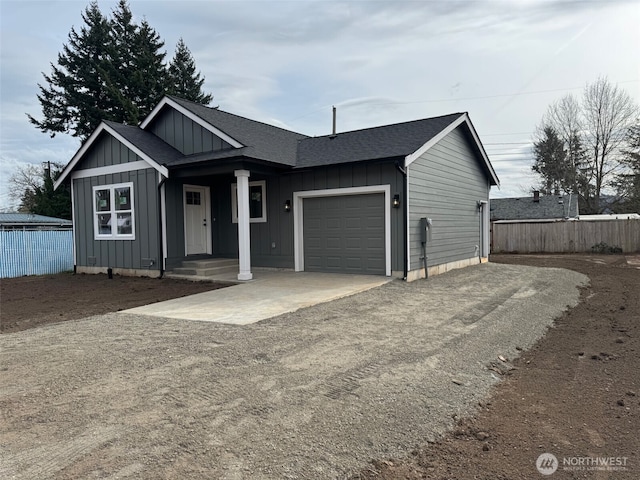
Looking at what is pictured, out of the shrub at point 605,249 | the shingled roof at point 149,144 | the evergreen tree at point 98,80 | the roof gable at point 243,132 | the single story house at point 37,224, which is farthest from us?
the evergreen tree at point 98,80

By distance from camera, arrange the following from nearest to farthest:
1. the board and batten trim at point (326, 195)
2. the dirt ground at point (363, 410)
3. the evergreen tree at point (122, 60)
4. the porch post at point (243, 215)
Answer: the dirt ground at point (363, 410) → the porch post at point (243, 215) → the board and batten trim at point (326, 195) → the evergreen tree at point (122, 60)

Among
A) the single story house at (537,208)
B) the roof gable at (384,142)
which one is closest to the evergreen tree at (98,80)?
the roof gable at (384,142)

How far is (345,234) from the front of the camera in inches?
418

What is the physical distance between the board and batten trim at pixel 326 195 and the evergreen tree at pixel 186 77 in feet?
70.1

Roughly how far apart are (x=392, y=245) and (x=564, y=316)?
4.00 m

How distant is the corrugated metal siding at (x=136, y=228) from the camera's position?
1109 centimetres

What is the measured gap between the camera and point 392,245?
9.94 metres

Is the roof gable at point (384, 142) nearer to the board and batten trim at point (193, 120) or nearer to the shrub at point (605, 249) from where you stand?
the board and batten trim at point (193, 120)

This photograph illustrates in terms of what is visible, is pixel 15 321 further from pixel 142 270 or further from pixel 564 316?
pixel 564 316

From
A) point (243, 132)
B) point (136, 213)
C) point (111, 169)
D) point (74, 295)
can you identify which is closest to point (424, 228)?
point (243, 132)

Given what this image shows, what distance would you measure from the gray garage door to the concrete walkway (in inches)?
18.6

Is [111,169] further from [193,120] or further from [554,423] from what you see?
[554,423]
